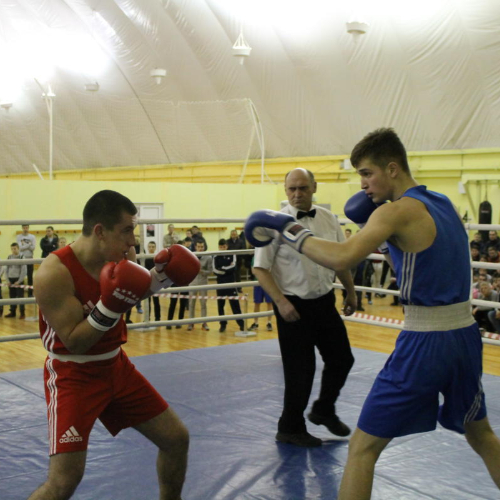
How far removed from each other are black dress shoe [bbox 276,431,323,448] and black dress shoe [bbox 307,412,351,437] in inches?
4.1

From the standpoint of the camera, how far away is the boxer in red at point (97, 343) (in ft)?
6.65

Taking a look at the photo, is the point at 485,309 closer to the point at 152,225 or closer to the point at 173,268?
the point at 173,268

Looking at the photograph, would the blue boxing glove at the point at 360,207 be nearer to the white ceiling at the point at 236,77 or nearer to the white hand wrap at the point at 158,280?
the white hand wrap at the point at 158,280

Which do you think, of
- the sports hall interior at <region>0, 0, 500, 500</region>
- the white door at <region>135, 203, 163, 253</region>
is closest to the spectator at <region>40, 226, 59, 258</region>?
the sports hall interior at <region>0, 0, 500, 500</region>

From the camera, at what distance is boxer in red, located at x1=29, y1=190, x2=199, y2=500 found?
2027 millimetres

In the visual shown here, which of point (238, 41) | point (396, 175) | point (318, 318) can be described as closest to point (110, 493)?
point (318, 318)

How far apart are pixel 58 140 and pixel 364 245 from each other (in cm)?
1735

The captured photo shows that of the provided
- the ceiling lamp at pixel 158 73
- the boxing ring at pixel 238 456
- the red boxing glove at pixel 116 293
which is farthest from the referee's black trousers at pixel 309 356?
the ceiling lamp at pixel 158 73

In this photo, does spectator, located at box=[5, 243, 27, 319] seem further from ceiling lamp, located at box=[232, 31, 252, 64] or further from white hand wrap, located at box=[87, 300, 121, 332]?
white hand wrap, located at box=[87, 300, 121, 332]

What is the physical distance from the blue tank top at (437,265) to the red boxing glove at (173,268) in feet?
2.36

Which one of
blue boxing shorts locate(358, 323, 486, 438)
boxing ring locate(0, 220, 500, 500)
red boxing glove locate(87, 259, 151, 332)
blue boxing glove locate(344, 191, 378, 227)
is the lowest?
boxing ring locate(0, 220, 500, 500)

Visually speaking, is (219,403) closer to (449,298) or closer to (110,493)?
(110,493)

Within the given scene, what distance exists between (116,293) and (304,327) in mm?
1549

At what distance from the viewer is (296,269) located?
11.0 feet
